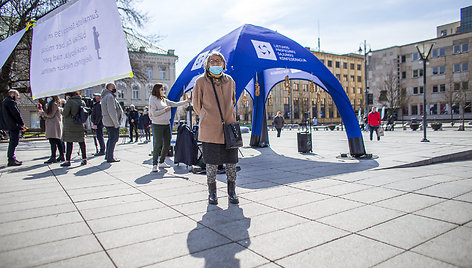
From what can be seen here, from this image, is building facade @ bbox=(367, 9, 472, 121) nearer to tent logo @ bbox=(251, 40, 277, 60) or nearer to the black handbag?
tent logo @ bbox=(251, 40, 277, 60)

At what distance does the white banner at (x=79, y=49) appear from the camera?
3818 millimetres

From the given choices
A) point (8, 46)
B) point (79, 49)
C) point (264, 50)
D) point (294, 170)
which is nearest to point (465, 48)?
point (264, 50)

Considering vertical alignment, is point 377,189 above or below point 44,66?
below

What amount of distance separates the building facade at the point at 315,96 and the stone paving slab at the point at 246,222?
2044 inches

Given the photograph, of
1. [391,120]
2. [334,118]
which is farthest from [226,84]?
[334,118]

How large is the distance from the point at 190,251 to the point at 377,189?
11.2 feet

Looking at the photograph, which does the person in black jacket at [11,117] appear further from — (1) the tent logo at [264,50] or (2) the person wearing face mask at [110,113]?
(1) the tent logo at [264,50]

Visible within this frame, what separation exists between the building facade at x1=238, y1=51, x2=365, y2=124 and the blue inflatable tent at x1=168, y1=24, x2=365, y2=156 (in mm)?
47501

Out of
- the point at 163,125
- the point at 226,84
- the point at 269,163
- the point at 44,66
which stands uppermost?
the point at 44,66

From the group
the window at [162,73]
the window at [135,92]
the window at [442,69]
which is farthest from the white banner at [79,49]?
the window at [442,69]

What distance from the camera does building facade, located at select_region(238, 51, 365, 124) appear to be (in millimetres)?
65438

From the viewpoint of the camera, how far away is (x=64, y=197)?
193 inches

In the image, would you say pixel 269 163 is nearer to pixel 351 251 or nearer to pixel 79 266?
pixel 351 251

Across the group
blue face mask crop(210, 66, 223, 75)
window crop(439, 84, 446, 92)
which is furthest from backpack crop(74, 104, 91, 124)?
window crop(439, 84, 446, 92)
